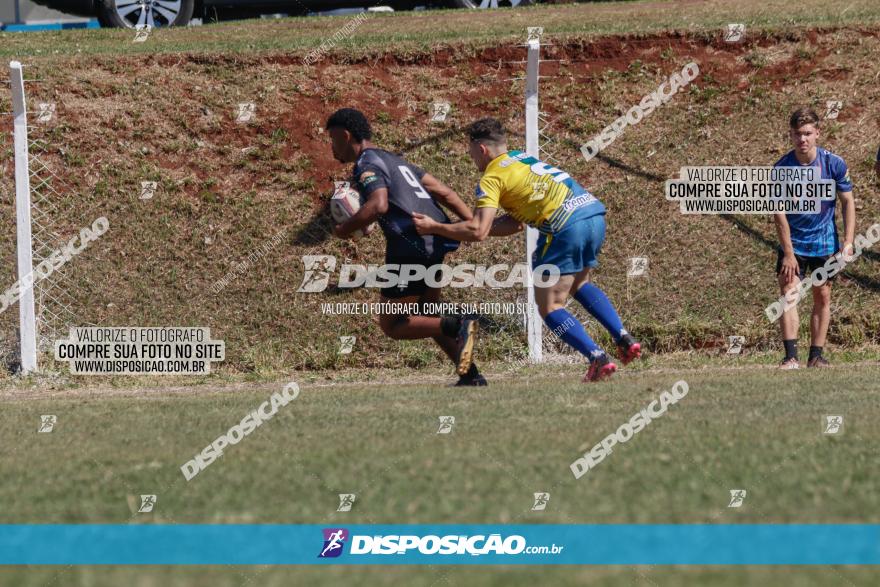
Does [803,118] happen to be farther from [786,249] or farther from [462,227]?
[462,227]

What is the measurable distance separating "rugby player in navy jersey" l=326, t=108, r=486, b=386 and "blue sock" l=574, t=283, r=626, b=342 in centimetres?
99

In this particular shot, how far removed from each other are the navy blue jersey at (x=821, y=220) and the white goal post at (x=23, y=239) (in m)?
7.37

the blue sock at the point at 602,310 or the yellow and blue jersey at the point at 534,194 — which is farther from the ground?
the yellow and blue jersey at the point at 534,194

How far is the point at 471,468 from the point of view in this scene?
480 centimetres

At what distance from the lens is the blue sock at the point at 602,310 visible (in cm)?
849

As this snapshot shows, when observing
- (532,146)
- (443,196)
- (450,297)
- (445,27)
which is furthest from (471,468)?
(445,27)

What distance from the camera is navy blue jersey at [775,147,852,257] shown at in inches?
374

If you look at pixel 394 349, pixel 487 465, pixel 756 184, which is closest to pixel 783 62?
pixel 756 184

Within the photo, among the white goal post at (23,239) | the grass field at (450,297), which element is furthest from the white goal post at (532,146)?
the white goal post at (23,239)

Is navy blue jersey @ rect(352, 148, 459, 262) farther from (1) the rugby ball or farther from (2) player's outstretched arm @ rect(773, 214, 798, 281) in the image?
(2) player's outstretched arm @ rect(773, 214, 798, 281)

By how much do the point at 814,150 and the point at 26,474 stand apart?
7.19 m

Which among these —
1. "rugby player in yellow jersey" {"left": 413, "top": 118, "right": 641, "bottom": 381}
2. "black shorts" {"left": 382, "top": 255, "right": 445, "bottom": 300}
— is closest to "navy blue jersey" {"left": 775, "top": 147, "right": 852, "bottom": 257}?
"rugby player in yellow jersey" {"left": 413, "top": 118, "right": 641, "bottom": 381}

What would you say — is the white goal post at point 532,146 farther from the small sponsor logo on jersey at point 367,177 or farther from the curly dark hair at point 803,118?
the small sponsor logo on jersey at point 367,177

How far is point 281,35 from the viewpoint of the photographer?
1662 centimetres
